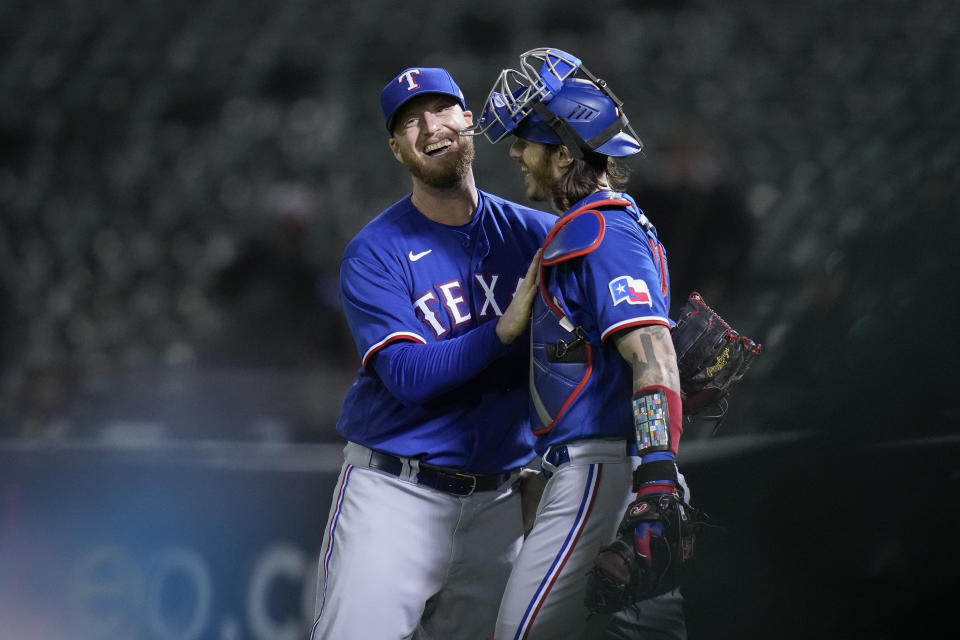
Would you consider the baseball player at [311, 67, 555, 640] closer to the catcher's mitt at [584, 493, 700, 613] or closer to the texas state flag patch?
the texas state flag patch

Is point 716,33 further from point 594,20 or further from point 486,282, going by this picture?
point 486,282

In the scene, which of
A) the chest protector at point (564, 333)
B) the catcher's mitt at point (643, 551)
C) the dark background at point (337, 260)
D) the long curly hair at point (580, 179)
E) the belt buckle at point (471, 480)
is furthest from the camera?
the dark background at point (337, 260)

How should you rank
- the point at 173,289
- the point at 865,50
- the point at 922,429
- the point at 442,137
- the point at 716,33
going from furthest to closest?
the point at 173,289 → the point at 716,33 → the point at 865,50 → the point at 922,429 → the point at 442,137

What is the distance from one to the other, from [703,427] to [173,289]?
2.41 m

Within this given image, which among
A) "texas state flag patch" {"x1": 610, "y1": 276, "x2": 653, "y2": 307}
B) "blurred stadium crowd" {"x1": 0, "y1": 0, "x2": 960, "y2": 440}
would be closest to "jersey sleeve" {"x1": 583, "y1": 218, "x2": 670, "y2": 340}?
"texas state flag patch" {"x1": 610, "y1": 276, "x2": 653, "y2": 307}

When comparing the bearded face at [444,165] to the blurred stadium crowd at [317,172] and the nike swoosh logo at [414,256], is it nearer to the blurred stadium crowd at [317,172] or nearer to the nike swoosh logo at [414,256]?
the nike swoosh logo at [414,256]

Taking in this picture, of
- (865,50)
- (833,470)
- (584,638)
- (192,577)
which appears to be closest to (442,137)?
(584,638)

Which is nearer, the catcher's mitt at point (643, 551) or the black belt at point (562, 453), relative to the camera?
the catcher's mitt at point (643, 551)

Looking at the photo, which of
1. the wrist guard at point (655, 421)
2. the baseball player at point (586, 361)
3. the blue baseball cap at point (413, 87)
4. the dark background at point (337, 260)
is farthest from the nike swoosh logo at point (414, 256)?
the dark background at point (337, 260)

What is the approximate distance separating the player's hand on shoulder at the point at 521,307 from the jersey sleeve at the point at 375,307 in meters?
0.29

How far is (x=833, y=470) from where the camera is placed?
277cm

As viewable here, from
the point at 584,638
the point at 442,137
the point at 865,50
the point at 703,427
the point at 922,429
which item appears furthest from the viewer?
the point at 865,50

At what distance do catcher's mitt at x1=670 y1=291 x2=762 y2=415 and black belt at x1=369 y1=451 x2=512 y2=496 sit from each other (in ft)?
1.73

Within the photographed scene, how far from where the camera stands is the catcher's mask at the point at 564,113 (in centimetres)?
166
